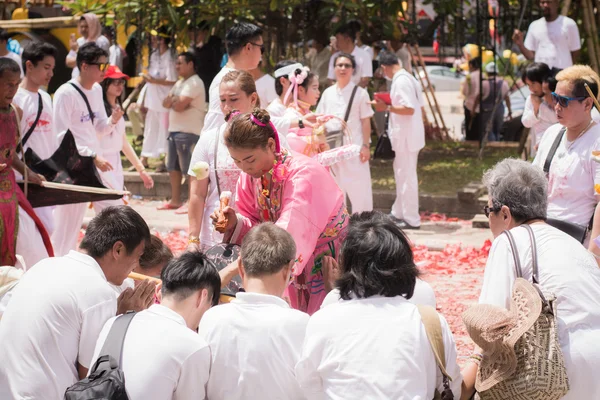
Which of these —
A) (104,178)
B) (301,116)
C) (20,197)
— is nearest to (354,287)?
(20,197)

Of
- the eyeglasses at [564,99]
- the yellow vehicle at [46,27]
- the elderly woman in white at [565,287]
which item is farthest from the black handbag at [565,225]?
the yellow vehicle at [46,27]

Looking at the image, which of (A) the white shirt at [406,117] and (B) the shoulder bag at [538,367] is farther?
(A) the white shirt at [406,117]

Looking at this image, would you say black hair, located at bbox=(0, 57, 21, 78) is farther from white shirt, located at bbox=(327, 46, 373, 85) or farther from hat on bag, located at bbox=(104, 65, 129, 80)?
white shirt, located at bbox=(327, 46, 373, 85)

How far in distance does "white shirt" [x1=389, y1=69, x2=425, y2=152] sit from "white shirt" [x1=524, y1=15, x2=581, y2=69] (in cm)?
202

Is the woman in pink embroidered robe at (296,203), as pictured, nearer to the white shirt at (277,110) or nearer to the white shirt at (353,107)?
the white shirt at (277,110)

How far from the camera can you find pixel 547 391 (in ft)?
11.8

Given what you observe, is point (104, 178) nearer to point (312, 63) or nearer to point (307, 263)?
point (307, 263)

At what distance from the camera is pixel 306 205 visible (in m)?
4.79

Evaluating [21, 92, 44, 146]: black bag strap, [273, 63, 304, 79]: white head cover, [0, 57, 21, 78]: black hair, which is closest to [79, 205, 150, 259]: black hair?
[0, 57, 21, 78]: black hair

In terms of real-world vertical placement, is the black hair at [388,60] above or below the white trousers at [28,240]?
above

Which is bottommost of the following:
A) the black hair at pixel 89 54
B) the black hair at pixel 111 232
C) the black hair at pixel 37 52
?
the black hair at pixel 111 232

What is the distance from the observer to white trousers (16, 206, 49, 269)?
22.6 ft

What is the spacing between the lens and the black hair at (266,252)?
3834 mm

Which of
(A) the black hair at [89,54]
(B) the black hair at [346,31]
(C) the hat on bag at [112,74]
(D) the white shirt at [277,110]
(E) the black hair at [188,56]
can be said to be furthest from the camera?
(E) the black hair at [188,56]
